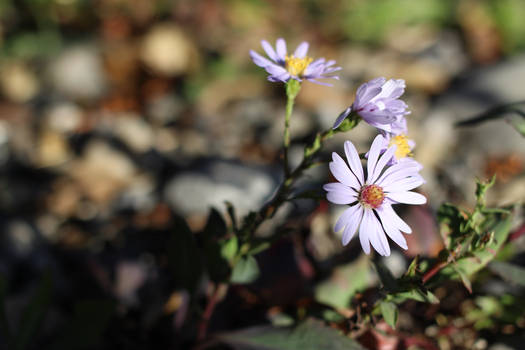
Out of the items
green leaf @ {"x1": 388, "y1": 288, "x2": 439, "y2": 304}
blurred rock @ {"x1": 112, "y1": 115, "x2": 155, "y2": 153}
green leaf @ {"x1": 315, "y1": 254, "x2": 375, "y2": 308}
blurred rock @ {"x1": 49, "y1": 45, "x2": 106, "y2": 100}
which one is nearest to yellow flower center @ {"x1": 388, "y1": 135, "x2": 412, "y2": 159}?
green leaf @ {"x1": 388, "y1": 288, "x2": 439, "y2": 304}

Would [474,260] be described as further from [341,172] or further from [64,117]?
[64,117]

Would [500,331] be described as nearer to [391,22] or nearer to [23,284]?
[23,284]

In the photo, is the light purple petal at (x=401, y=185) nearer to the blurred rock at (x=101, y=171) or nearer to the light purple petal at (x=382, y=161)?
the light purple petal at (x=382, y=161)

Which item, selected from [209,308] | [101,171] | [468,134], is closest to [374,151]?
[209,308]

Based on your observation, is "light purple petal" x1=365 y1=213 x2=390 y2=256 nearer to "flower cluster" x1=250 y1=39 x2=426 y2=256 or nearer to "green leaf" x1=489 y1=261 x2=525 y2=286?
"flower cluster" x1=250 y1=39 x2=426 y2=256

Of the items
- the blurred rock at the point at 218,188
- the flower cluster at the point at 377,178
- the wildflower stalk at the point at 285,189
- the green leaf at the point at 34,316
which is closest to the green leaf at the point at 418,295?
the flower cluster at the point at 377,178

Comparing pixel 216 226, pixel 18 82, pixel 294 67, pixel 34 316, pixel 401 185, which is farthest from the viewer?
pixel 18 82
